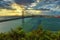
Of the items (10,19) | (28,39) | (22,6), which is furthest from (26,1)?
(28,39)

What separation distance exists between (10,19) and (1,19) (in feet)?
0.48

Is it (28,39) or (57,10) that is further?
(57,10)

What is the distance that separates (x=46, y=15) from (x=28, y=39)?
81 centimetres

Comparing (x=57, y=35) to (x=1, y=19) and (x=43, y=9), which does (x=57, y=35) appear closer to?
(x=43, y=9)

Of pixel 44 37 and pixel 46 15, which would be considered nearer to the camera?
pixel 44 37

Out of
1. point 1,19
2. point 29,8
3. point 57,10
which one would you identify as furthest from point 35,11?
point 1,19

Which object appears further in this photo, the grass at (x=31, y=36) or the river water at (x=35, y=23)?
the river water at (x=35, y=23)

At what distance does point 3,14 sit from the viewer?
343 centimetres

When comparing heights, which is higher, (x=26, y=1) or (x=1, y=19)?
(x=26, y=1)

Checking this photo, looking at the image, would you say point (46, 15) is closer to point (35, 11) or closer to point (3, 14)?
point (35, 11)

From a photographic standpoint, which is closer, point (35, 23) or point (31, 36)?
point (31, 36)

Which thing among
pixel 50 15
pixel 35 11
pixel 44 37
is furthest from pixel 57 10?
pixel 44 37

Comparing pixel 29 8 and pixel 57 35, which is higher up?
pixel 29 8

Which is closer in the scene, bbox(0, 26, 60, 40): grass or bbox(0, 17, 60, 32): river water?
bbox(0, 26, 60, 40): grass
